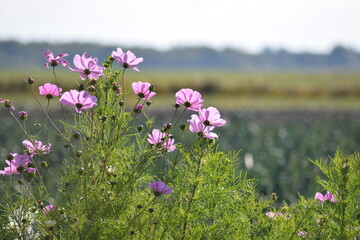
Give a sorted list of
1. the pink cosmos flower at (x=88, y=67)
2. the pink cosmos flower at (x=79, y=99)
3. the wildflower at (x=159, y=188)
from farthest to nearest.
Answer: the pink cosmos flower at (x=88, y=67) < the pink cosmos flower at (x=79, y=99) < the wildflower at (x=159, y=188)

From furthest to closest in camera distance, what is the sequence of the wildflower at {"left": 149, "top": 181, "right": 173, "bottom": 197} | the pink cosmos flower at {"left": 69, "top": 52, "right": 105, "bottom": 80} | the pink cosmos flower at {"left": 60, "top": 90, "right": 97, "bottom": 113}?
the pink cosmos flower at {"left": 69, "top": 52, "right": 105, "bottom": 80} < the pink cosmos flower at {"left": 60, "top": 90, "right": 97, "bottom": 113} < the wildflower at {"left": 149, "top": 181, "right": 173, "bottom": 197}

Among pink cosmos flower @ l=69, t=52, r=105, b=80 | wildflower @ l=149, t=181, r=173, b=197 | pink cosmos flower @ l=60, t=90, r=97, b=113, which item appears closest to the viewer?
wildflower @ l=149, t=181, r=173, b=197

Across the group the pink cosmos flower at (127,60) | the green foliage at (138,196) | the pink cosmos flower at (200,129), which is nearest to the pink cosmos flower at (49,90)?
the green foliage at (138,196)

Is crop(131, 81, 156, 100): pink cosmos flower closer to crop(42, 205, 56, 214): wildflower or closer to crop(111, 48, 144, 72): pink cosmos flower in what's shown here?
crop(111, 48, 144, 72): pink cosmos flower

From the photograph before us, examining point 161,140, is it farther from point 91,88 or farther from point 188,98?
point 91,88

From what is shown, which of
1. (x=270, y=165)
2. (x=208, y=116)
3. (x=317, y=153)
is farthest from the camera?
(x=317, y=153)

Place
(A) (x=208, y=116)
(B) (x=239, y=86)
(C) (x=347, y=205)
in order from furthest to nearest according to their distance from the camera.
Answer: (B) (x=239, y=86) → (C) (x=347, y=205) → (A) (x=208, y=116)

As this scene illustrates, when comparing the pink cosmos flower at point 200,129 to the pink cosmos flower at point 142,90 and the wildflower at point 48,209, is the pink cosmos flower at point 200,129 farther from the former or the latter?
the wildflower at point 48,209

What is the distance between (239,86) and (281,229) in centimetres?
3864

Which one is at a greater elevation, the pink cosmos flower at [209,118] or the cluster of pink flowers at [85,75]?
the cluster of pink flowers at [85,75]

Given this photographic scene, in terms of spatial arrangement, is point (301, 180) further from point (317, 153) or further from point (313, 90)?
point (313, 90)

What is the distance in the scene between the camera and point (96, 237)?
197 centimetres

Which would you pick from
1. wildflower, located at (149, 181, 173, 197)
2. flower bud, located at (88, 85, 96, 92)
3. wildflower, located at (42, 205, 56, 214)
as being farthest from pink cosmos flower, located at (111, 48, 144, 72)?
wildflower, located at (42, 205, 56, 214)

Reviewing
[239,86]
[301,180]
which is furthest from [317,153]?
[239,86]
